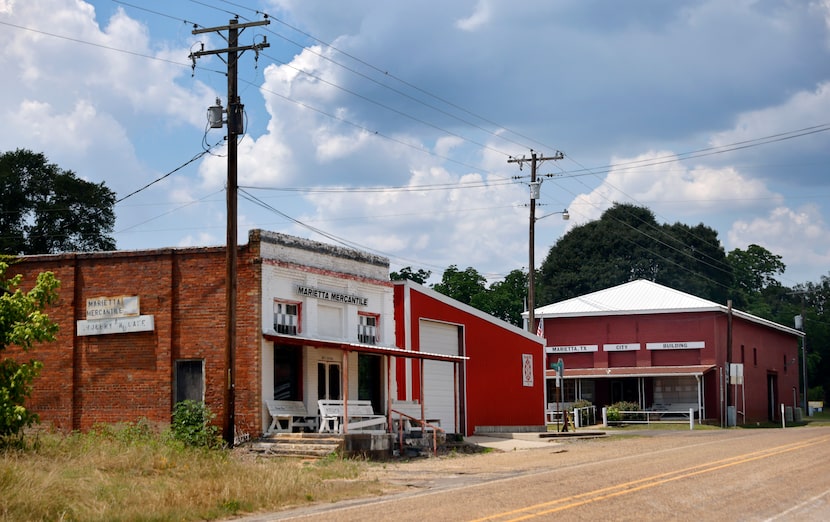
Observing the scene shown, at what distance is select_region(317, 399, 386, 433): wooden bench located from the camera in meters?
26.9

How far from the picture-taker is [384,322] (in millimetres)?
33156

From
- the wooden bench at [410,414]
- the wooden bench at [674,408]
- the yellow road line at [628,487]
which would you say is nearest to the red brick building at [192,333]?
the wooden bench at [410,414]

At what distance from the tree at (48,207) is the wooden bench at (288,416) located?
33716mm

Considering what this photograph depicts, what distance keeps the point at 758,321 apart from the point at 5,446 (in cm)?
5178

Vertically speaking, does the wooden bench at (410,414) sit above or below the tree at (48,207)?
below

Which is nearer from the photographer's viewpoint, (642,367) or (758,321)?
(642,367)

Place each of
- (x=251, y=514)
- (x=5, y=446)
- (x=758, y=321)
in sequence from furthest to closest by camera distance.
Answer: (x=758, y=321)
(x=5, y=446)
(x=251, y=514)

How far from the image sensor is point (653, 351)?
57.1 metres

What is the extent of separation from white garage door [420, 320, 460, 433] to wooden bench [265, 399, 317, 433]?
22.7 ft

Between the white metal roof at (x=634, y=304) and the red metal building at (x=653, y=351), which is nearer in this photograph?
the red metal building at (x=653, y=351)

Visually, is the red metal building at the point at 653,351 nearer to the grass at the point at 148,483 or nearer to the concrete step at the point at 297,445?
the concrete step at the point at 297,445

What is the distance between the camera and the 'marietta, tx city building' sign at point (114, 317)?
2847cm

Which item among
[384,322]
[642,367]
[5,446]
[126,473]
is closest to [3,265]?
[5,446]

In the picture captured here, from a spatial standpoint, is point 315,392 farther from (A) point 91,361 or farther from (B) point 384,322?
(A) point 91,361
